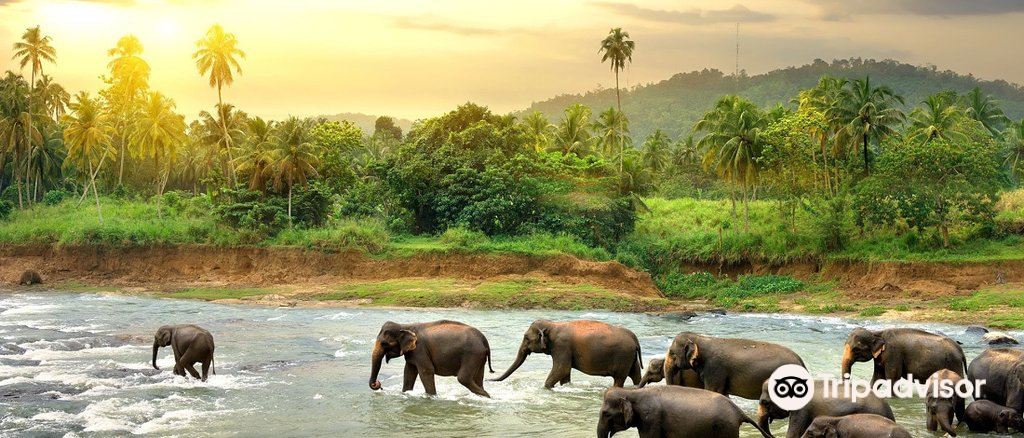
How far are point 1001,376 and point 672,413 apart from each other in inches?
256

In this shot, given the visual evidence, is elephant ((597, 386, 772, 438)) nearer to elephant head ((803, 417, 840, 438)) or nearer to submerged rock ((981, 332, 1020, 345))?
elephant head ((803, 417, 840, 438))

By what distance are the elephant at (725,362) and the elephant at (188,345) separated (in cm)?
1021

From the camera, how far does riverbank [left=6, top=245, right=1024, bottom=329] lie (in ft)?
138

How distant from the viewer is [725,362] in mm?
14719

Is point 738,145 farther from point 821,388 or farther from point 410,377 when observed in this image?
point 821,388

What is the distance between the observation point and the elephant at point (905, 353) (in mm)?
16516

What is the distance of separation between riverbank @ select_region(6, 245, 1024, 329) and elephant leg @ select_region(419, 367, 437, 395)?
23.7 metres

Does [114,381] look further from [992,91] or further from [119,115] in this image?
[992,91]

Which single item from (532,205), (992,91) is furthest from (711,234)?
(992,91)

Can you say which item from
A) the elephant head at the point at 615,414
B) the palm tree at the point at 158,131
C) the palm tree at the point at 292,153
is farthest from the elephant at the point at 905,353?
the palm tree at the point at 158,131

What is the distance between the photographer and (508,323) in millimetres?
35500

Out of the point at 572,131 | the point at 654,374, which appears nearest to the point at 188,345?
the point at 654,374

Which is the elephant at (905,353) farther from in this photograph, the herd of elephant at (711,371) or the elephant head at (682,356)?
the elephant head at (682,356)

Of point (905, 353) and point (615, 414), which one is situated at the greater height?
point (615, 414)
